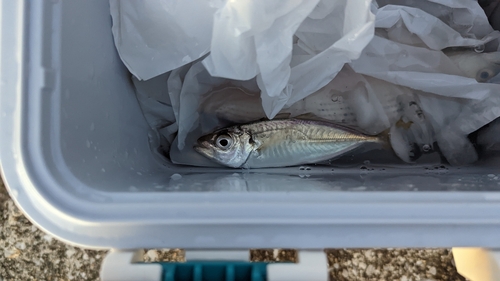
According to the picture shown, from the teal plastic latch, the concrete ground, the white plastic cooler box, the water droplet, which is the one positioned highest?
the white plastic cooler box

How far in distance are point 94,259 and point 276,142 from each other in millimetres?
556

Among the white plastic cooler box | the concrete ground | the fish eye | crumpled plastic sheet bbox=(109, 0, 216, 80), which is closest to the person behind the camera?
the white plastic cooler box

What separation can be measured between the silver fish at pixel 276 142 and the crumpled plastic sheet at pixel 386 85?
44 millimetres

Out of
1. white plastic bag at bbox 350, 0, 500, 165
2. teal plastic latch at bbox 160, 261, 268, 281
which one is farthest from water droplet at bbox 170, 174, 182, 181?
white plastic bag at bbox 350, 0, 500, 165

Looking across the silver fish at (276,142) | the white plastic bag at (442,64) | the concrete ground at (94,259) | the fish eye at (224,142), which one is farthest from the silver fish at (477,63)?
the fish eye at (224,142)

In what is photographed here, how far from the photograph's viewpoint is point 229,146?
2.57 feet

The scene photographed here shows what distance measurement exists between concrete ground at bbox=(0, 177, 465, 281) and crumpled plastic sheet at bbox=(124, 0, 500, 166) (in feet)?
0.83

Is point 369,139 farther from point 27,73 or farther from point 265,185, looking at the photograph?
point 27,73

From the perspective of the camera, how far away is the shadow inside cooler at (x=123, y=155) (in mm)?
509

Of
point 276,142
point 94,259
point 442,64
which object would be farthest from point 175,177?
point 442,64

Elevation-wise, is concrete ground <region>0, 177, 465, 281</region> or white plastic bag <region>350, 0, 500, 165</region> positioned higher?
white plastic bag <region>350, 0, 500, 165</region>

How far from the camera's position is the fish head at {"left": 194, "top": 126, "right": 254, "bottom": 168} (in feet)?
2.57

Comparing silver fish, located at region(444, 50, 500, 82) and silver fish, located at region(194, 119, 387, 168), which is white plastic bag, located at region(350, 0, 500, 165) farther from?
silver fish, located at region(194, 119, 387, 168)

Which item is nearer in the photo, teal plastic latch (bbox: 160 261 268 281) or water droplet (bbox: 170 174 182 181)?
teal plastic latch (bbox: 160 261 268 281)
